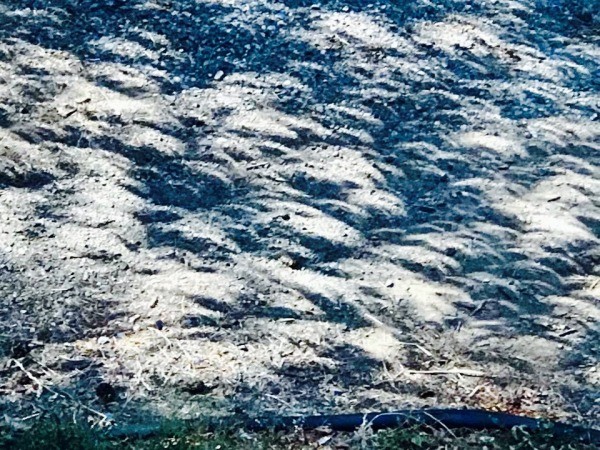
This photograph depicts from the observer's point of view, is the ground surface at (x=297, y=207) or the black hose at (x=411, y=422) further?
the ground surface at (x=297, y=207)

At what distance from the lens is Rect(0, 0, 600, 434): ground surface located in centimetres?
299

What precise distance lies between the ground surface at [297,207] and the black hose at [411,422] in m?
0.06

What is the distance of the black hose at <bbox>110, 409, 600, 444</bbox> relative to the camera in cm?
280

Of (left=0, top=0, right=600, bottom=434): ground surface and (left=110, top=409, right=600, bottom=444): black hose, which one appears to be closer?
(left=110, top=409, right=600, bottom=444): black hose

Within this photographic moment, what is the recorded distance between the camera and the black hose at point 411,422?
2797 millimetres

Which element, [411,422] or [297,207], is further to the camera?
[297,207]

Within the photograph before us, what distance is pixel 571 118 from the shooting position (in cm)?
409

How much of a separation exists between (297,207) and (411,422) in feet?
3.52

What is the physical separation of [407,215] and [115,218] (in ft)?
3.54

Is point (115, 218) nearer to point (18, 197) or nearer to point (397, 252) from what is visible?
point (18, 197)

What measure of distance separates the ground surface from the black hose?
2.4 inches

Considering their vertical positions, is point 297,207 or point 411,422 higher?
point 297,207

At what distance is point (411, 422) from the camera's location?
2814mm

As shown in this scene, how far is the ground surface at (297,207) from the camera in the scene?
2.99 meters
